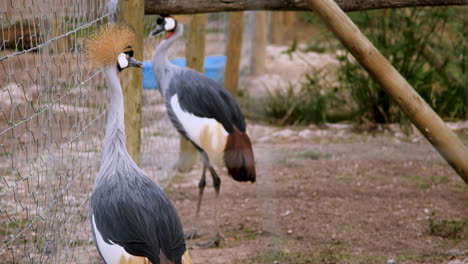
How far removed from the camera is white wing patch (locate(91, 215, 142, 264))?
2.43m

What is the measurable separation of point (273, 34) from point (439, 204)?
18.9 ft

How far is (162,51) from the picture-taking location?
4180 millimetres

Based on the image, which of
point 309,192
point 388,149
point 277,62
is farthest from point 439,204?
point 277,62

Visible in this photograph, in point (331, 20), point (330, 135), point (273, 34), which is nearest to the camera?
point (331, 20)

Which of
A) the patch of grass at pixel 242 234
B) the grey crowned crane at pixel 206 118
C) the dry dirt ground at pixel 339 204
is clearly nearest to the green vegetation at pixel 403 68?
the dry dirt ground at pixel 339 204

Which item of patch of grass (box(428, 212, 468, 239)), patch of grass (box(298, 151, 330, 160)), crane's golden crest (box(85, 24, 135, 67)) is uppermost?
crane's golden crest (box(85, 24, 135, 67))

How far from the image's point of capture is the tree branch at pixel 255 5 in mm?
3152

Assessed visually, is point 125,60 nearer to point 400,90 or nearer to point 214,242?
point 400,90

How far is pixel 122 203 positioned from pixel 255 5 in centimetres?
122

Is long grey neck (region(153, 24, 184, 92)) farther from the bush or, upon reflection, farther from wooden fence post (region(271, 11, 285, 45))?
wooden fence post (region(271, 11, 285, 45))

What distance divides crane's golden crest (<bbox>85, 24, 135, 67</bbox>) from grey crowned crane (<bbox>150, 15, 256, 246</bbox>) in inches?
47.3

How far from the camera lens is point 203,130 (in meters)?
3.91

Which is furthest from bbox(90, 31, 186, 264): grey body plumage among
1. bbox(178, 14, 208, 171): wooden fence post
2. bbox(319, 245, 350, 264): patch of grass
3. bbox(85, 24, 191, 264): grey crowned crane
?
Result: bbox(178, 14, 208, 171): wooden fence post

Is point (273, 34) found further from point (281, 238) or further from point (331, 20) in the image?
point (331, 20)
